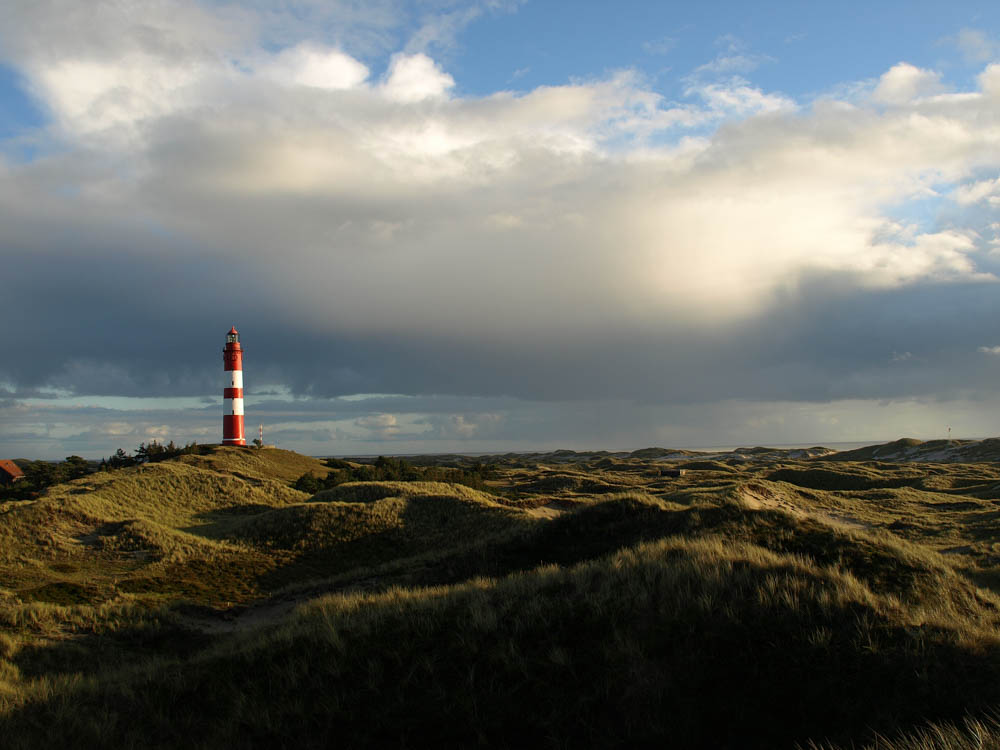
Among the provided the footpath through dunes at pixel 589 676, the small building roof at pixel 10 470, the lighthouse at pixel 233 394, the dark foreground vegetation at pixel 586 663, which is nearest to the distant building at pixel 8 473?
the small building roof at pixel 10 470

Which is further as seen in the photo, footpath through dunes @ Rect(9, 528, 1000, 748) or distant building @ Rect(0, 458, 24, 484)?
distant building @ Rect(0, 458, 24, 484)

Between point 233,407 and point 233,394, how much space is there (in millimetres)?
2153

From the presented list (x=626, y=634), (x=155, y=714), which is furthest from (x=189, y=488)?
(x=626, y=634)

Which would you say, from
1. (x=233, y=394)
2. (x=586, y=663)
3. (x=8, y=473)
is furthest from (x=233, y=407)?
(x=586, y=663)

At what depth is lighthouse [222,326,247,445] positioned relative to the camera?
6394 centimetres

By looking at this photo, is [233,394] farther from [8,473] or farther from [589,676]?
[589,676]

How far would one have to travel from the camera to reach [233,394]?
214 ft

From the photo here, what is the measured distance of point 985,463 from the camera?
271 feet

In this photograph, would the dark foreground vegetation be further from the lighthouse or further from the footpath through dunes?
the lighthouse

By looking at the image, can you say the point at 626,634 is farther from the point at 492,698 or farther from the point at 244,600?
the point at 244,600

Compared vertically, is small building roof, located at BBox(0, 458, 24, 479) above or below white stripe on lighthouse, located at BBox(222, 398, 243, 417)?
below

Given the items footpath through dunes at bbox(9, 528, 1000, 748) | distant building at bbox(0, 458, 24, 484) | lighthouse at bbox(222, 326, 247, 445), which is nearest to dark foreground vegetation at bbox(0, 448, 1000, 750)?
footpath through dunes at bbox(9, 528, 1000, 748)

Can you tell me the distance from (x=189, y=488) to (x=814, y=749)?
46.3 metres

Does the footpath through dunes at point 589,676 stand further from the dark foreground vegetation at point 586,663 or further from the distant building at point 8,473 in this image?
the distant building at point 8,473
